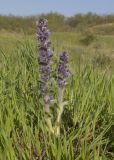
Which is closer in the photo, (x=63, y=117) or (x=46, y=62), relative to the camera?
(x=46, y=62)

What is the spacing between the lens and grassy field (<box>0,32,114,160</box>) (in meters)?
2.21

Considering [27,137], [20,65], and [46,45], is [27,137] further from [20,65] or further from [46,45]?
[20,65]

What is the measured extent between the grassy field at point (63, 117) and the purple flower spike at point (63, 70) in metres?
0.17

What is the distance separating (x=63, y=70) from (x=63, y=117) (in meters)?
0.56

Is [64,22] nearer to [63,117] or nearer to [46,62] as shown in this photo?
[63,117]

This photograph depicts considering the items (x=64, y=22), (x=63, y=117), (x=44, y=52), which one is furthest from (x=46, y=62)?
(x=64, y=22)

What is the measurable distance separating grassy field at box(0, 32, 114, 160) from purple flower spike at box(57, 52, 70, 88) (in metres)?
0.17

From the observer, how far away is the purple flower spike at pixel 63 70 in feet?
7.24

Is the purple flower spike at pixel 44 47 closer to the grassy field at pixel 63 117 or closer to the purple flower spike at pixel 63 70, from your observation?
the purple flower spike at pixel 63 70

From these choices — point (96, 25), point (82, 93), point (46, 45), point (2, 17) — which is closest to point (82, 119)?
point (82, 93)

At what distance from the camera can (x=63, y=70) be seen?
225 cm

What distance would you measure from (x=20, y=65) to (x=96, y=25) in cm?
3541

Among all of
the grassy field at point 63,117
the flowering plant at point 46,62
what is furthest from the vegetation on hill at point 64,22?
A: the flowering plant at point 46,62

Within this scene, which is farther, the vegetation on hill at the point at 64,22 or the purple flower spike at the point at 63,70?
the vegetation on hill at the point at 64,22
